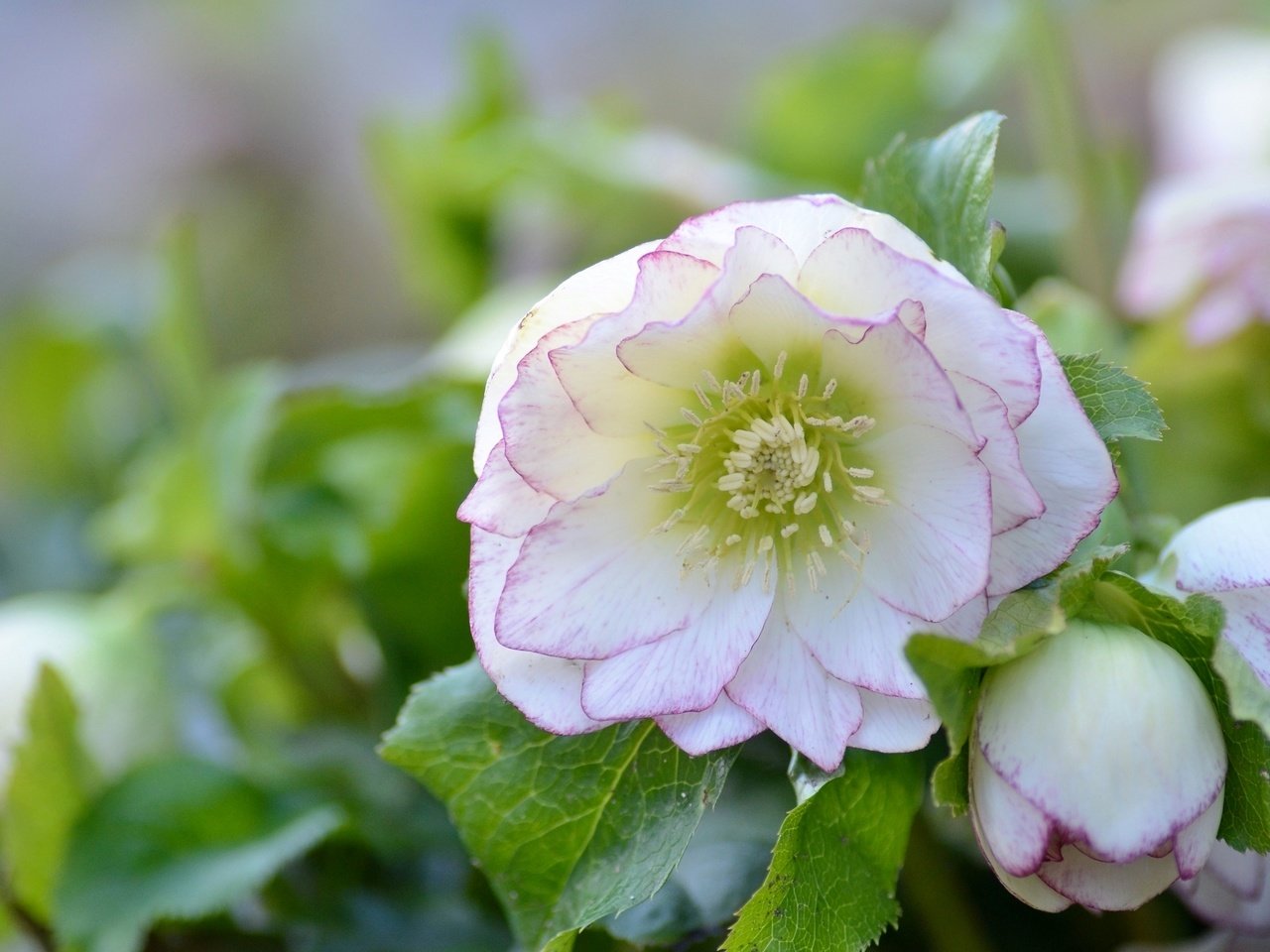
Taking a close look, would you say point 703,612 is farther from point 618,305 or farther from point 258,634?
point 258,634

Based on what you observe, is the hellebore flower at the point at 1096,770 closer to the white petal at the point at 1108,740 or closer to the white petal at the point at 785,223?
the white petal at the point at 1108,740

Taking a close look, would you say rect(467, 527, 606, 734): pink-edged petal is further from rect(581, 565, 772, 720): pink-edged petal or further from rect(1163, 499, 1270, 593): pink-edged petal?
rect(1163, 499, 1270, 593): pink-edged petal

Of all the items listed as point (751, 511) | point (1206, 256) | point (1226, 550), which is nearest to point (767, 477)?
point (751, 511)

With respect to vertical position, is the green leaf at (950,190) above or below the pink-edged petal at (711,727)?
above

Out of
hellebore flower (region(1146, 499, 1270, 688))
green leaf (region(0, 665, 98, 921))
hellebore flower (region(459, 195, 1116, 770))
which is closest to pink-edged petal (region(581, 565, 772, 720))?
hellebore flower (region(459, 195, 1116, 770))

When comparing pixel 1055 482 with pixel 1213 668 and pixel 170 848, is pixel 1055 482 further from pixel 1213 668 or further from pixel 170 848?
pixel 170 848

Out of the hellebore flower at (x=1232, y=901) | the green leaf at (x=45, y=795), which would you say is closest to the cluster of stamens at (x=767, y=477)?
the hellebore flower at (x=1232, y=901)
